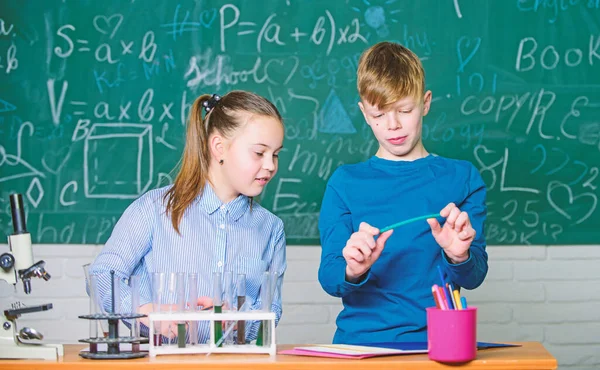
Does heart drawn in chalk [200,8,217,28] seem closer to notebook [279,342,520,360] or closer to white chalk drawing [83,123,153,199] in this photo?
white chalk drawing [83,123,153,199]

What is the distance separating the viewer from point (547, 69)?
11.3ft

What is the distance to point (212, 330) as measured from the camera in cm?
164

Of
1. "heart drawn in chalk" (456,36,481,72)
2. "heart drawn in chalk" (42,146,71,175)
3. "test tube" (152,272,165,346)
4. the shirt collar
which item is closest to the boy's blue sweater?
the shirt collar

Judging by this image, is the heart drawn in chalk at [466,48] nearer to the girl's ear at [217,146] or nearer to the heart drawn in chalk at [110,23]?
the heart drawn in chalk at [110,23]

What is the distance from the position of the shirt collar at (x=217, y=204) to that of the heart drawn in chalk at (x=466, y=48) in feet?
5.00

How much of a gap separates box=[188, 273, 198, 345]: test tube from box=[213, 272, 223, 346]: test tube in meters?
0.04

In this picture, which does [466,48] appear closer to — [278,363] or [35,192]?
[35,192]

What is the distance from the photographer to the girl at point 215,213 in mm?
2123

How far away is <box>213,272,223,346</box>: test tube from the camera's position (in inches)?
65.0

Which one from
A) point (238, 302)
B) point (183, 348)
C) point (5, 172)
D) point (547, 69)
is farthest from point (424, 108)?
point (5, 172)

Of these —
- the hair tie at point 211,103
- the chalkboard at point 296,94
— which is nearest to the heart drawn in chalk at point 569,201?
the chalkboard at point 296,94

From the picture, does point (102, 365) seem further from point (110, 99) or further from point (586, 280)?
point (586, 280)

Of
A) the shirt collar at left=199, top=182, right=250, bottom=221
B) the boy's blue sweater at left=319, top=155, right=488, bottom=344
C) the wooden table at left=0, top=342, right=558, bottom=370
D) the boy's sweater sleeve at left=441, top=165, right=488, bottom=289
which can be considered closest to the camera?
the wooden table at left=0, top=342, right=558, bottom=370

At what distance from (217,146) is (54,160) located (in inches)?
52.0
